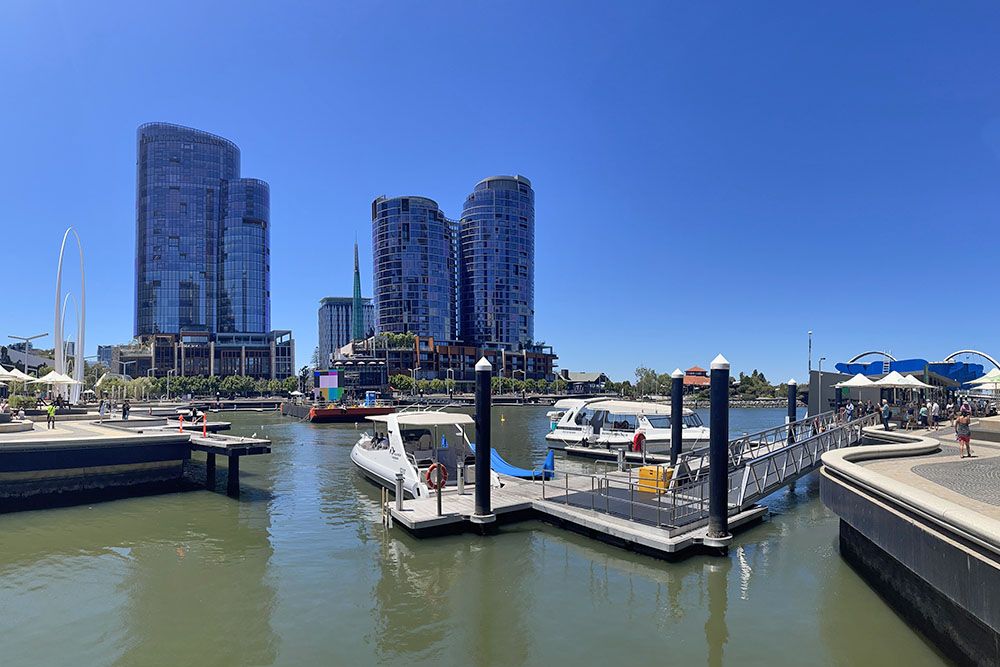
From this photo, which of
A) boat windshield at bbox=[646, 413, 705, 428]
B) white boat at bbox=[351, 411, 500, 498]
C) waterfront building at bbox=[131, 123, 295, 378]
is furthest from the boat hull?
waterfront building at bbox=[131, 123, 295, 378]

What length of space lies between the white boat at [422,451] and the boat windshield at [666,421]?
14.3 meters

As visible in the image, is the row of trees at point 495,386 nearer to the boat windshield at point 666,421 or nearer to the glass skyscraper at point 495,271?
the glass skyscraper at point 495,271

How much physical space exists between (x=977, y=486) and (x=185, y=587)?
1712 centimetres

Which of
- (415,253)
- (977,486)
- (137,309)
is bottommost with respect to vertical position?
(977,486)

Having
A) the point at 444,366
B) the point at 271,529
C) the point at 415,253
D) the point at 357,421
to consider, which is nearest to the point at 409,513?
the point at 271,529

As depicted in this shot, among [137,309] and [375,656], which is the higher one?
[137,309]

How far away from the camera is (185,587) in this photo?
13.1 metres

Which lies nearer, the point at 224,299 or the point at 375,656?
the point at 375,656

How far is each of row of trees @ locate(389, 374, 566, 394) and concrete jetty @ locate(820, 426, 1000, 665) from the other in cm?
10763

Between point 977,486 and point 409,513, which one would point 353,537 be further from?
point 977,486

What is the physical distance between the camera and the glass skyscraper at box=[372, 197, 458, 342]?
18488 cm

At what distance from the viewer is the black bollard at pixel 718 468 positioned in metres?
14.2

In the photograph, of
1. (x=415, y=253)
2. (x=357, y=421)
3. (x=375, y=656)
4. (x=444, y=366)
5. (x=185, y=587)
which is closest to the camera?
(x=375, y=656)

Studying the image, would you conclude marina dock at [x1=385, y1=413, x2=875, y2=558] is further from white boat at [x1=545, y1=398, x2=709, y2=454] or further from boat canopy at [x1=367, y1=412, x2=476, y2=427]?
white boat at [x1=545, y1=398, x2=709, y2=454]
